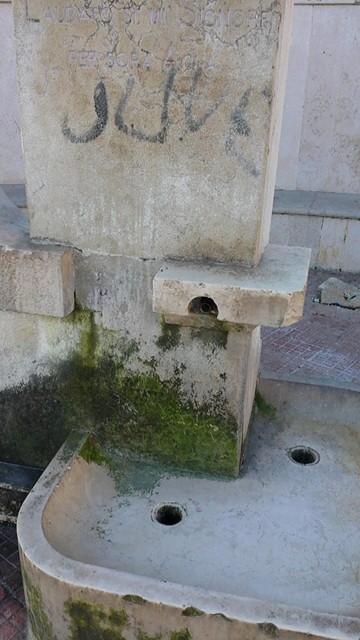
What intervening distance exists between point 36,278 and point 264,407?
199 cm

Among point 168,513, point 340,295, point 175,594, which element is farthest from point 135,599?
point 340,295

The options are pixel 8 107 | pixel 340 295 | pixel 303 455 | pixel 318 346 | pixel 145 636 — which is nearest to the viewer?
pixel 145 636

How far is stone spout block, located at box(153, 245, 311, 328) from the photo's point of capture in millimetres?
3076

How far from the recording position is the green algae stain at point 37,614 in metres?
3.07

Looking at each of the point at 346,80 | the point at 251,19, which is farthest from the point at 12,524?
the point at 346,80

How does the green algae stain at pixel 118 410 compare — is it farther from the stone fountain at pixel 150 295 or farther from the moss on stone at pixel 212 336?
the moss on stone at pixel 212 336

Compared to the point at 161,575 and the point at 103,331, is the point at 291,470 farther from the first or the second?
the point at 103,331

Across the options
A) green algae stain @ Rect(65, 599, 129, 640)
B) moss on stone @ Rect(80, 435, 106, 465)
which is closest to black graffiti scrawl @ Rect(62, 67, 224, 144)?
moss on stone @ Rect(80, 435, 106, 465)

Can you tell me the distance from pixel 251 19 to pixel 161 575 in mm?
2782

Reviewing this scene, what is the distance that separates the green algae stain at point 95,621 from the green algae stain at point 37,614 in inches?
7.4

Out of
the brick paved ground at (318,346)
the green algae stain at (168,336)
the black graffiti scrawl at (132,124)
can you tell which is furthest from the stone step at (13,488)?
the brick paved ground at (318,346)

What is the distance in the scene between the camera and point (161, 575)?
317 cm

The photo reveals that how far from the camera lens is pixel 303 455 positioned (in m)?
4.18

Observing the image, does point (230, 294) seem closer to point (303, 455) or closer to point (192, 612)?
point (192, 612)
